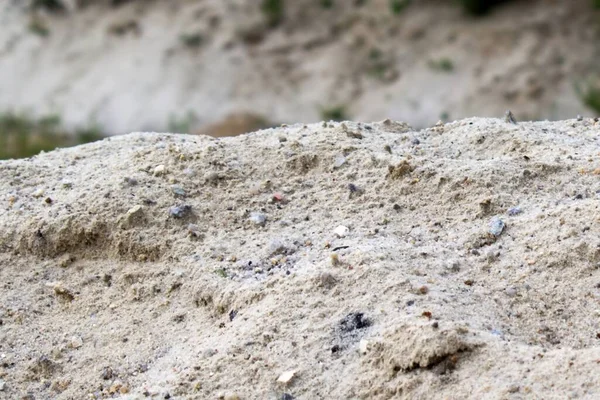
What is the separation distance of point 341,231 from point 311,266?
16cm

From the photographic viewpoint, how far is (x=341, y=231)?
79.5 inches

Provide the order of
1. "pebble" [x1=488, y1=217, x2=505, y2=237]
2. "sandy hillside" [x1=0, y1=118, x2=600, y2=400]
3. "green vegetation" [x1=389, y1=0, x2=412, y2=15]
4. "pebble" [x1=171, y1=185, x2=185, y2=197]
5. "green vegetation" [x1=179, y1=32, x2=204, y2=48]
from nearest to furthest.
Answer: "sandy hillside" [x1=0, y1=118, x2=600, y2=400] → "pebble" [x1=488, y1=217, x2=505, y2=237] → "pebble" [x1=171, y1=185, x2=185, y2=197] → "green vegetation" [x1=389, y1=0, x2=412, y2=15] → "green vegetation" [x1=179, y1=32, x2=204, y2=48]

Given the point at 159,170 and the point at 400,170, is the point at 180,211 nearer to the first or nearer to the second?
the point at 159,170

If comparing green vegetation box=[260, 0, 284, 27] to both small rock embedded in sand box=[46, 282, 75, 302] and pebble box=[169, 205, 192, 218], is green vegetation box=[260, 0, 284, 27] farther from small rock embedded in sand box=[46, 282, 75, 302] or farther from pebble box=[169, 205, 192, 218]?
small rock embedded in sand box=[46, 282, 75, 302]

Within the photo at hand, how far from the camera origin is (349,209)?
2.11 m

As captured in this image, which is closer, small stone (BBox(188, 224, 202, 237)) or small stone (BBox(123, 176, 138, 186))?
small stone (BBox(188, 224, 202, 237))

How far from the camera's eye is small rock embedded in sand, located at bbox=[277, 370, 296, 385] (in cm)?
164

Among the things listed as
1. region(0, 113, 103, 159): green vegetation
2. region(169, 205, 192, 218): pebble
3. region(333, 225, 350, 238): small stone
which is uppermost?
region(169, 205, 192, 218): pebble

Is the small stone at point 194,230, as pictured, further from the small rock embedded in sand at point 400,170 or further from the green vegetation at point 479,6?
the green vegetation at point 479,6

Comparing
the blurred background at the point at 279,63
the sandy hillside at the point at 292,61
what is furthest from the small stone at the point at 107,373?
the sandy hillside at the point at 292,61

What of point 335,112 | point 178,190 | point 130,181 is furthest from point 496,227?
point 335,112

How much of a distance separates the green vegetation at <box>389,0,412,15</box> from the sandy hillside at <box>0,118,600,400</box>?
7141 millimetres

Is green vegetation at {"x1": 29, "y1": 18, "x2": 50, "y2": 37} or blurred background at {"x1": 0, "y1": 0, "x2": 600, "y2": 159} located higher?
green vegetation at {"x1": 29, "y1": 18, "x2": 50, "y2": 37}

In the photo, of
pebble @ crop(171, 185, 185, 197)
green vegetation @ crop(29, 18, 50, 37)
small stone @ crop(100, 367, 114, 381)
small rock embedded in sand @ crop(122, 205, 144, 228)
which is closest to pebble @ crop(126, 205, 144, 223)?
small rock embedded in sand @ crop(122, 205, 144, 228)
